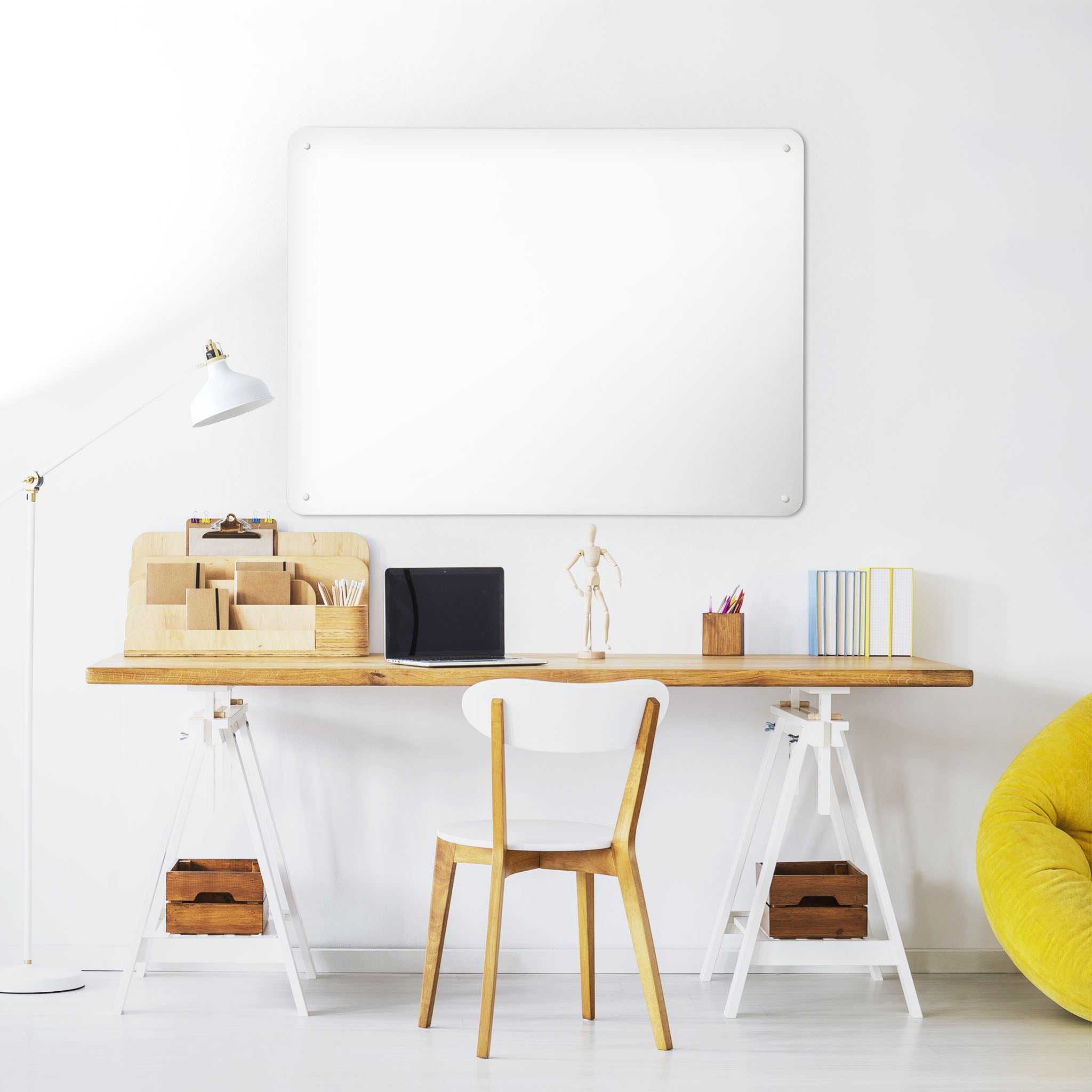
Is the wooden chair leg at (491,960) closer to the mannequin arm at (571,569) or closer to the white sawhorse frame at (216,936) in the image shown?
the white sawhorse frame at (216,936)

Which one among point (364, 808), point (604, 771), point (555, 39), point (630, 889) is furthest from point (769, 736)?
point (555, 39)

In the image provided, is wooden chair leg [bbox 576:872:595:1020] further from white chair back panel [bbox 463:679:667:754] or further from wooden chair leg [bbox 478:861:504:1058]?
white chair back panel [bbox 463:679:667:754]

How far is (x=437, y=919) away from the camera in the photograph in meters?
2.25

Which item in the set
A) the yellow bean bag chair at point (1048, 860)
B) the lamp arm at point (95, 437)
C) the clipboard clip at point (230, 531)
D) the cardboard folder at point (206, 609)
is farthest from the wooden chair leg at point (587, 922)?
the lamp arm at point (95, 437)

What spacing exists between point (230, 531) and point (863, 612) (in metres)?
1.58

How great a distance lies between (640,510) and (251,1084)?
1.53 meters

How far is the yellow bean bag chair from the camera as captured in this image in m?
2.23

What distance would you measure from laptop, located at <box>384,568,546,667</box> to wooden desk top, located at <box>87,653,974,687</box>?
0.15 m

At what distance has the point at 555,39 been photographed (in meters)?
2.76

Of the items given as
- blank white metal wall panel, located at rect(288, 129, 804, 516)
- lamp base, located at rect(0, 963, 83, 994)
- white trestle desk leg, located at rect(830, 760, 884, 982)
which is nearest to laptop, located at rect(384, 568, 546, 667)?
blank white metal wall panel, located at rect(288, 129, 804, 516)

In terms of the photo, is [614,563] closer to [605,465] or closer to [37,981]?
[605,465]

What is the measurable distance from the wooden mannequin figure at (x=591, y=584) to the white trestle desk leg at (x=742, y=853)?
45 centimetres

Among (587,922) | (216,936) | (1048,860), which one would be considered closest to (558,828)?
(587,922)

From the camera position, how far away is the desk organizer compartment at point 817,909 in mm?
2439
